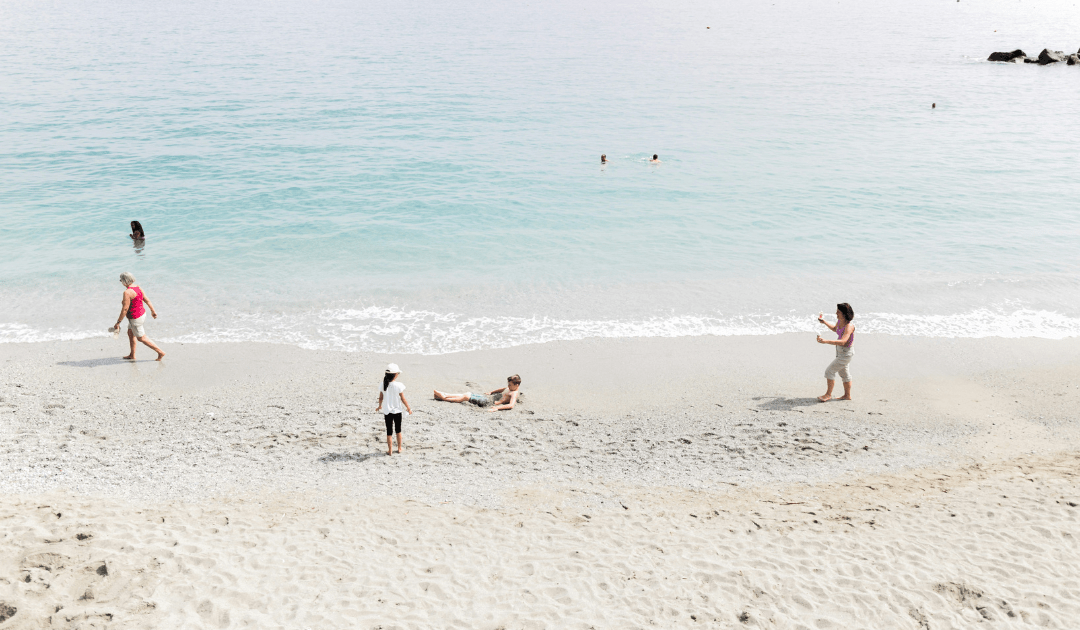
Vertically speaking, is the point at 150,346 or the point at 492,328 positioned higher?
the point at 150,346

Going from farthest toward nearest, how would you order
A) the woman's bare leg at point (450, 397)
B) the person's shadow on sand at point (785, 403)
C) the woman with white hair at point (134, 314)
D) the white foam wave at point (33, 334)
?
the white foam wave at point (33, 334) < the woman with white hair at point (134, 314) < the person's shadow on sand at point (785, 403) < the woman's bare leg at point (450, 397)

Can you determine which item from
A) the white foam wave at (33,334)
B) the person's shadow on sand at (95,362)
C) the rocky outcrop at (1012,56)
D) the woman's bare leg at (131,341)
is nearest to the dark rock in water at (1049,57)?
the rocky outcrop at (1012,56)

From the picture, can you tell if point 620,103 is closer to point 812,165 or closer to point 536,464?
point 812,165

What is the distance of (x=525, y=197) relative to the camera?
76.3 feet

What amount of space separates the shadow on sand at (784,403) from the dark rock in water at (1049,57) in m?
59.3

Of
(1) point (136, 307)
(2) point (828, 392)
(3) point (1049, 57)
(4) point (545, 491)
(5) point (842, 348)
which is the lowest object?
(4) point (545, 491)

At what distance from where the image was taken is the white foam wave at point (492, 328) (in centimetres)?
1372

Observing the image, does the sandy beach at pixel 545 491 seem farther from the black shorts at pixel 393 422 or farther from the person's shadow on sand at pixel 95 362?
the black shorts at pixel 393 422

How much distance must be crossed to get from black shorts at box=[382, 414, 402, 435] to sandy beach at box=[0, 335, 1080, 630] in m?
0.44

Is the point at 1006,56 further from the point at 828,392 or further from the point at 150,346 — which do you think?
the point at 150,346

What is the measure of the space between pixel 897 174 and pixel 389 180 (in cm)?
1979

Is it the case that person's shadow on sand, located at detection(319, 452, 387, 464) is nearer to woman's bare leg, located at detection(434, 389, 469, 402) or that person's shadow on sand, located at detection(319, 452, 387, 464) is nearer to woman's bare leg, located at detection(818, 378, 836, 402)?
woman's bare leg, located at detection(434, 389, 469, 402)

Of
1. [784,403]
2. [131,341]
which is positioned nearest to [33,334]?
[131,341]

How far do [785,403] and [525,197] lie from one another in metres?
13.9
